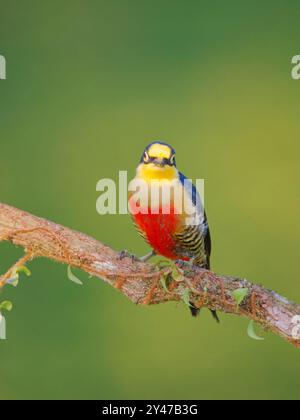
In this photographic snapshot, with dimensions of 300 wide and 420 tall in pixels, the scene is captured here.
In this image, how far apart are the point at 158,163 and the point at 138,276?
425mm

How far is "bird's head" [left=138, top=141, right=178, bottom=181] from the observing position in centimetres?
212

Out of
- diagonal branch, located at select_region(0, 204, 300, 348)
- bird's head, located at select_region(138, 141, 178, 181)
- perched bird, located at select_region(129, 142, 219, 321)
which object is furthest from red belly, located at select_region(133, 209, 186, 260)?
diagonal branch, located at select_region(0, 204, 300, 348)

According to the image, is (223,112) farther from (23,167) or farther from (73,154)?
(23,167)

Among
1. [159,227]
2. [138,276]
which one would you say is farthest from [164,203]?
[138,276]

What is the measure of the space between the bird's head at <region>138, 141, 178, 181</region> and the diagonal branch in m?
0.34

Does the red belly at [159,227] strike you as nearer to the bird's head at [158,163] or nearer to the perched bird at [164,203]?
the perched bird at [164,203]

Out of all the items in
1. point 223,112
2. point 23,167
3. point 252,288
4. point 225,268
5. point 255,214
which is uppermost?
point 223,112

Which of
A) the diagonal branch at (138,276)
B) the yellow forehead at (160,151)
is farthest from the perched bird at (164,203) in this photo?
the diagonal branch at (138,276)

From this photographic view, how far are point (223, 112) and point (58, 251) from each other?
199 cm

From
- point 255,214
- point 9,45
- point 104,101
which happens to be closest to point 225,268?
point 255,214

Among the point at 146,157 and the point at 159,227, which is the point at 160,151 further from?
the point at 159,227

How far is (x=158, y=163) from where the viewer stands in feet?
6.93

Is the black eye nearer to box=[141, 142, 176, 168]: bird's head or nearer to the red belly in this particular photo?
box=[141, 142, 176, 168]: bird's head

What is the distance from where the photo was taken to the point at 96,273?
6.10 ft
